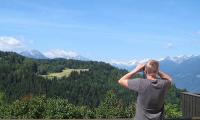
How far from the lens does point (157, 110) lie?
5.40 metres

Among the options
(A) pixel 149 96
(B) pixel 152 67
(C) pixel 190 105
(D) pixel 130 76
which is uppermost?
(B) pixel 152 67

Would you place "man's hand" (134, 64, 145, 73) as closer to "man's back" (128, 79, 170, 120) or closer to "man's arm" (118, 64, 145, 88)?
"man's arm" (118, 64, 145, 88)

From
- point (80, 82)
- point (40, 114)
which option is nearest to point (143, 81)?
point (40, 114)

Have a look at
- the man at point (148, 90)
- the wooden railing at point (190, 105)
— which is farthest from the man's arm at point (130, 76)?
the wooden railing at point (190, 105)

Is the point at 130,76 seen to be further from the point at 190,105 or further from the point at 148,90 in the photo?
the point at 190,105

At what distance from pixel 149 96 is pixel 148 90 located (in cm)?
7

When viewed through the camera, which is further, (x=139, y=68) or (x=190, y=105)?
(x=190, y=105)

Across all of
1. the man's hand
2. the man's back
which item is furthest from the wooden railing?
the man's hand

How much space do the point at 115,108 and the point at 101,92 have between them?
146m

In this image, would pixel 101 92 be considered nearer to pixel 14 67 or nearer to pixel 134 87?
pixel 14 67

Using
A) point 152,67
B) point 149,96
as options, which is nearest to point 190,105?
point 149,96

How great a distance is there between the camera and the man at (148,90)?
5348 mm

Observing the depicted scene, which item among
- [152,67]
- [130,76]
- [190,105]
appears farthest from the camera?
[190,105]

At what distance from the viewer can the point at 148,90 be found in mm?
5367
